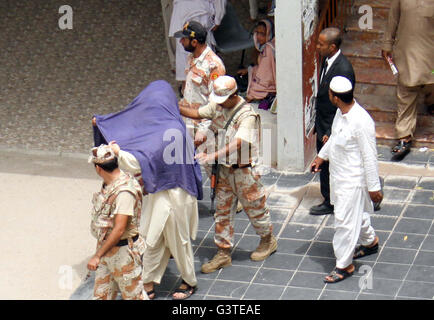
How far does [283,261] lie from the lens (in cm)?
996

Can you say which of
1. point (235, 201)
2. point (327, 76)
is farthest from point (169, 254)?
point (327, 76)

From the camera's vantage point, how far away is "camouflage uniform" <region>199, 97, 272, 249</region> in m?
9.40

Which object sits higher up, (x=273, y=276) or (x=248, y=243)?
(x=248, y=243)

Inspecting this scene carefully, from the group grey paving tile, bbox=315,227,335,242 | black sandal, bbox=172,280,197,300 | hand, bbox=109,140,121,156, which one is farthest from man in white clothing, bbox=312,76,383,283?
hand, bbox=109,140,121,156

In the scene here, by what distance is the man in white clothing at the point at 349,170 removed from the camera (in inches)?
360

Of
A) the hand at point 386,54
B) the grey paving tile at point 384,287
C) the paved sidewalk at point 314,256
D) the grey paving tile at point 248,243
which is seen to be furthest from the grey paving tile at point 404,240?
the hand at point 386,54

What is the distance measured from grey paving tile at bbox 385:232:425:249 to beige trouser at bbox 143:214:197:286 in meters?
1.98

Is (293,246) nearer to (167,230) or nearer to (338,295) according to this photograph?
(338,295)

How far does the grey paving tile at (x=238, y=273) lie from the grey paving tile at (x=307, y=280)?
40cm

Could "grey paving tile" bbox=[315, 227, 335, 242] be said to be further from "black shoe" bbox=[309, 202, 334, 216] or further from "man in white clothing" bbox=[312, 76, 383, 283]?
"man in white clothing" bbox=[312, 76, 383, 283]

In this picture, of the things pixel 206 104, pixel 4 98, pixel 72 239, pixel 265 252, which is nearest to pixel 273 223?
pixel 265 252

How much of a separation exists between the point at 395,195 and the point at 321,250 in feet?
4.36

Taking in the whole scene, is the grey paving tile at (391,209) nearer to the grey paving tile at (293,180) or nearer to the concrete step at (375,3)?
the grey paving tile at (293,180)

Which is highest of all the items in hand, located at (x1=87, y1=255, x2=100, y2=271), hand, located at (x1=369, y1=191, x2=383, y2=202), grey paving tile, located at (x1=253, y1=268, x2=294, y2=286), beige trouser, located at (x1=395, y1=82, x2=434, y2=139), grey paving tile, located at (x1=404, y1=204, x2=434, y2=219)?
beige trouser, located at (x1=395, y1=82, x2=434, y2=139)
